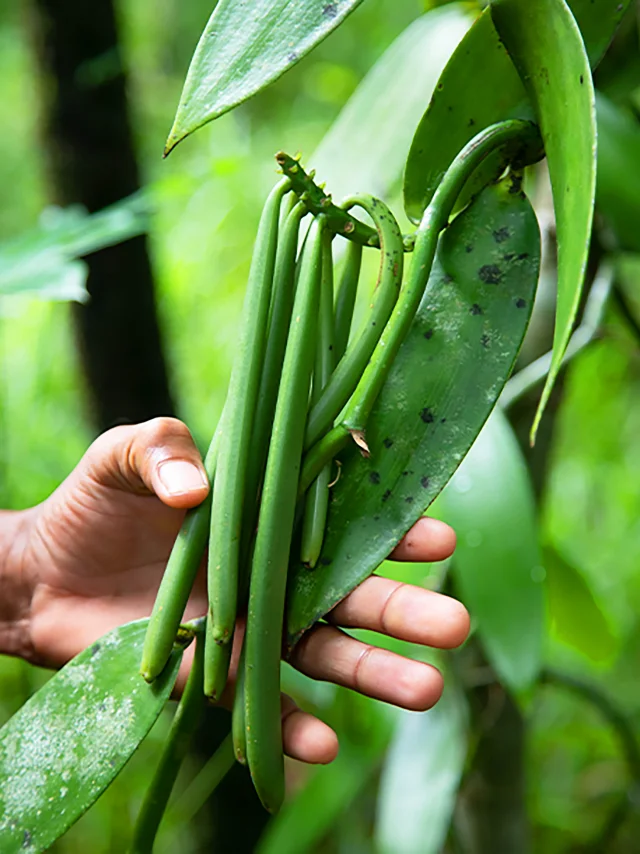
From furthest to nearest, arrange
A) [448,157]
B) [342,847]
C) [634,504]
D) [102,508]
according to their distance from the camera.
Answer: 1. [634,504]
2. [342,847]
3. [102,508]
4. [448,157]

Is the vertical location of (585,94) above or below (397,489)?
above

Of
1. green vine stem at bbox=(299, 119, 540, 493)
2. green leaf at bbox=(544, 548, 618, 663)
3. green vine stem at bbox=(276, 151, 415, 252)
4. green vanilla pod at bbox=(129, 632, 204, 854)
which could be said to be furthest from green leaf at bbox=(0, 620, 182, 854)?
green leaf at bbox=(544, 548, 618, 663)

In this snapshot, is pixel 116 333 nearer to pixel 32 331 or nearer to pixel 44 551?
pixel 32 331

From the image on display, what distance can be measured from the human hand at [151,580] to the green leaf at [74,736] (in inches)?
3.6

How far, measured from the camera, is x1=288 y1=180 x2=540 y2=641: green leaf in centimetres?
45

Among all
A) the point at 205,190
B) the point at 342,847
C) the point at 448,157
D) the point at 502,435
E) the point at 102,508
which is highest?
the point at 205,190

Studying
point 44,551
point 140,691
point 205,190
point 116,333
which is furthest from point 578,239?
point 205,190

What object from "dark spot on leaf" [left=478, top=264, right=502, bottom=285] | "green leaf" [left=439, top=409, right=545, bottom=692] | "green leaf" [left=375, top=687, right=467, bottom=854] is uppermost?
"dark spot on leaf" [left=478, top=264, right=502, bottom=285]

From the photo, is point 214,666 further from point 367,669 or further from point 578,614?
point 578,614

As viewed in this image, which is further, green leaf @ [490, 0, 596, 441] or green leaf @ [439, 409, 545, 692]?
green leaf @ [439, 409, 545, 692]

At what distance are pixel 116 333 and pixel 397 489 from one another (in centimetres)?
84

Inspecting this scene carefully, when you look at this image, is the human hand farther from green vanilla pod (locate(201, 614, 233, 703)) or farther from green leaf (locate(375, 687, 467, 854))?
green leaf (locate(375, 687, 467, 854))

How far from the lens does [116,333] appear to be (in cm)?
122

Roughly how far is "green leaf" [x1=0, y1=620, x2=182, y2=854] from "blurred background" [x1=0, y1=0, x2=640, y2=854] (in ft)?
0.95
